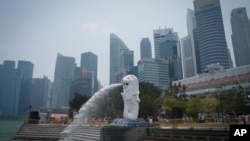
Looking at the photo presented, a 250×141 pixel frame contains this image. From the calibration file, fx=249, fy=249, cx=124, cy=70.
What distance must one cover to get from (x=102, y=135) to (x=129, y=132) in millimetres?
2724

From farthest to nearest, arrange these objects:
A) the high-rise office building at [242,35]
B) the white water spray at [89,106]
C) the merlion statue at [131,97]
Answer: the high-rise office building at [242,35] → the white water spray at [89,106] → the merlion statue at [131,97]

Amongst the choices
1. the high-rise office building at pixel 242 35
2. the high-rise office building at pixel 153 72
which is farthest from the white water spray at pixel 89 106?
the high-rise office building at pixel 242 35

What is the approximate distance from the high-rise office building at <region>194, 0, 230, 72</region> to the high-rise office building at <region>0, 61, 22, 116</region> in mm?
135283

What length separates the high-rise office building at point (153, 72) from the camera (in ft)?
506

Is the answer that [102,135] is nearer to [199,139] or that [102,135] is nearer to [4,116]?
[199,139]

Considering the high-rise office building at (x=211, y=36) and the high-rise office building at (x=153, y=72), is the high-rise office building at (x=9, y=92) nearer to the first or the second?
the high-rise office building at (x=153, y=72)

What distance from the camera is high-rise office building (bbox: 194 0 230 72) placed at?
479 ft

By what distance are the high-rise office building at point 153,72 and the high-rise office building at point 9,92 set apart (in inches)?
3815

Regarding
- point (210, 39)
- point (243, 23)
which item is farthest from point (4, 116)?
point (243, 23)

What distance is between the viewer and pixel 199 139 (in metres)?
17.5

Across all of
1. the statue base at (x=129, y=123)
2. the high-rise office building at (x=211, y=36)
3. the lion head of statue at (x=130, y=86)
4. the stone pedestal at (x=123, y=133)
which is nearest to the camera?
the stone pedestal at (x=123, y=133)

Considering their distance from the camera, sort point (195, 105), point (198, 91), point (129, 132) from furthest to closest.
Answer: point (198, 91) < point (195, 105) < point (129, 132)

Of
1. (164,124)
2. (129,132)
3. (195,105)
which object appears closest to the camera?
(129,132)

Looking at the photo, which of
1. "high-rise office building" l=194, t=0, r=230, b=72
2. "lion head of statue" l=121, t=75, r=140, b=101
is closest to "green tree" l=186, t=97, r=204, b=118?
"lion head of statue" l=121, t=75, r=140, b=101
